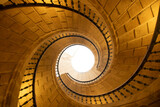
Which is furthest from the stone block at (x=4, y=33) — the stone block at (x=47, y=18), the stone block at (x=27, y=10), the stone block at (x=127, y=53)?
the stone block at (x=127, y=53)

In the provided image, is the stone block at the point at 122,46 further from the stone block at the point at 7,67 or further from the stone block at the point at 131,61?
the stone block at the point at 7,67

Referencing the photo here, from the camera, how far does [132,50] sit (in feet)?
10.9

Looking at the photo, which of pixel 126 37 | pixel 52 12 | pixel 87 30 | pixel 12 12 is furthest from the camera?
pixel 87 30

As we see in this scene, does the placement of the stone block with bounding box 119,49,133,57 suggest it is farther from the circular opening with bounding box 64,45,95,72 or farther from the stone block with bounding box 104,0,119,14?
the circular opening with bounding box 64,45,95,72

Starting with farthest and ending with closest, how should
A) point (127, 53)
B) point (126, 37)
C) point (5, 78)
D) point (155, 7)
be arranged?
point (127, 53), point (126, 37), point (5, 78), point (155, 7)

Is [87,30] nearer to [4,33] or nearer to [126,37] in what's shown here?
[126,37]

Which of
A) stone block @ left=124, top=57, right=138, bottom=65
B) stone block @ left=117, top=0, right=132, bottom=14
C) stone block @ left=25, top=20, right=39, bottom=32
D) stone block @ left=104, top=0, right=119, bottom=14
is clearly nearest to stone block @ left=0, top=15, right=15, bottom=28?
stone block @ left=25, top=20, right=39, bottom=32

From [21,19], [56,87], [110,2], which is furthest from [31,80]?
[110,2]

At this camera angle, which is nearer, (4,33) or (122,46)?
(4,33)

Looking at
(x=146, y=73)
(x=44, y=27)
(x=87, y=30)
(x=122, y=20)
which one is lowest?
(x=146, y=73)

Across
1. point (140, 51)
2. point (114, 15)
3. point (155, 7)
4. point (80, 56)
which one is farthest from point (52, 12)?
point (80, 56)

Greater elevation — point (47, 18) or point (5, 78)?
point (47, 18)

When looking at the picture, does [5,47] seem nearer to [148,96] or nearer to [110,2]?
[110,2]

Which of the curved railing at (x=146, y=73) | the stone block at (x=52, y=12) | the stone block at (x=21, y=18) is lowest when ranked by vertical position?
the curved railing at (x=146, y=73)
